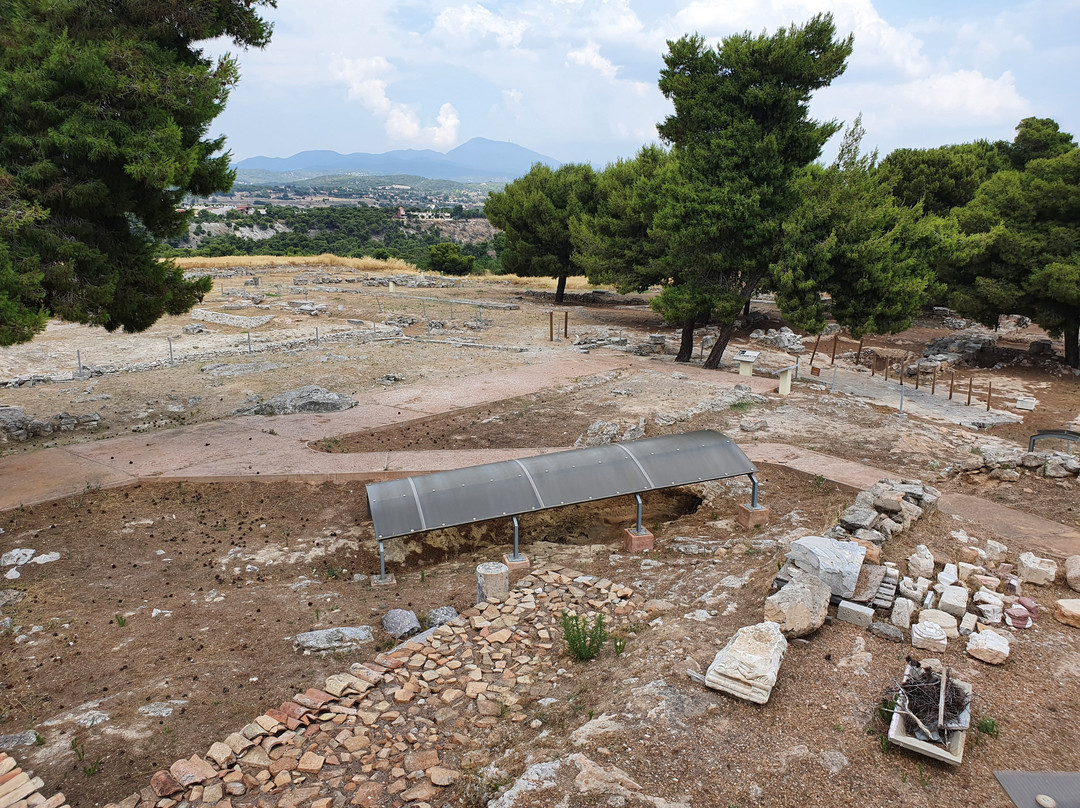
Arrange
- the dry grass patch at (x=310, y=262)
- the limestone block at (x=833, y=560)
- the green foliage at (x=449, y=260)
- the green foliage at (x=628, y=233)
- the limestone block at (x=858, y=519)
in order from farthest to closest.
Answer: the green foliage at (x=449, y=260) → the dry grass patch at (x=310, y=262) → the green foliage at (x=628, y=233) → the limestone block at (x=858, y=519) → the limestone block at (x=833, y=560)

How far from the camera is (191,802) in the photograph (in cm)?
515

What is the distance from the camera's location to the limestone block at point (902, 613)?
21.6 ft

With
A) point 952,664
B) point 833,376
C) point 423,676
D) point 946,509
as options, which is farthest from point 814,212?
point 423,676

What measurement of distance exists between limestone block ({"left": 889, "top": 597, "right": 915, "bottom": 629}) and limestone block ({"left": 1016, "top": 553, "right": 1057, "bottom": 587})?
206cm

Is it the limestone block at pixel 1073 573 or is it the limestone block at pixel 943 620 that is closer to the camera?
the limestone block at pixel 943 620

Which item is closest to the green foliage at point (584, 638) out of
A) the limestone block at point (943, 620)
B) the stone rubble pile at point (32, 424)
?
the limestone block at point (943, 620)

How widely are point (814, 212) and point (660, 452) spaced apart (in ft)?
37.5

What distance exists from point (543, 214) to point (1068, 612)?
31066 millimetres

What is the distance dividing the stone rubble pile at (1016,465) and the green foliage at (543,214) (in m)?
24.3

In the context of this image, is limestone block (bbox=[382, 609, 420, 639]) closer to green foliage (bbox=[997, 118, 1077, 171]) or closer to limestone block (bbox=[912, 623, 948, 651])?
limestone block (bbox=[912, 623, 948, 651])

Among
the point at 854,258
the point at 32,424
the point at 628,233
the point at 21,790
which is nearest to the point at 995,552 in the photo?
the point at 21,790

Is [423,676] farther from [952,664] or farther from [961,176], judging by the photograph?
[961,176]

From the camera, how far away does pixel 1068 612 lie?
22.3ft

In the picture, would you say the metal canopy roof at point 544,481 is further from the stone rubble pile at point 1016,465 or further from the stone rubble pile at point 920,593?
the stone rubble pile at point 1016,465
